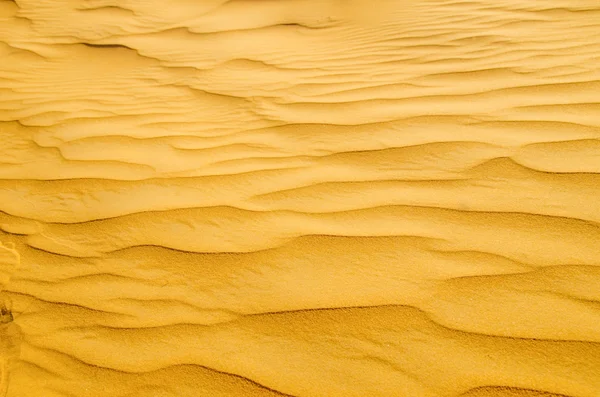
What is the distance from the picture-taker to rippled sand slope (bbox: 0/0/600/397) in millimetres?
1101

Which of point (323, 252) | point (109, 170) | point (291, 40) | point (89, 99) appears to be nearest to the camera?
point (323, 252)

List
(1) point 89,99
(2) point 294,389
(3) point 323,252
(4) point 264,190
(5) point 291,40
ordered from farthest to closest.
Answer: (5) point 291,40 < (1) point 89,99 < (4) point 264,190 < (3) point 323,252 < (2) point 294,389

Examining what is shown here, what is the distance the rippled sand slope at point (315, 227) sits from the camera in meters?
1.10

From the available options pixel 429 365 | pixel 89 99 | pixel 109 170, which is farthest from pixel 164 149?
pixel 429 365

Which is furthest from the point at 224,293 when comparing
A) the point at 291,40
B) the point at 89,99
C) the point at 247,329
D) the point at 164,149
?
the point at 291,40

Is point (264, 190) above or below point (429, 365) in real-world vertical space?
above

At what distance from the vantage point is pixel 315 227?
1.53 m

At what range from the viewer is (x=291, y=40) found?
141 inches

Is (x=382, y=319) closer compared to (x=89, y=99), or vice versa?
(x=382, y=319)

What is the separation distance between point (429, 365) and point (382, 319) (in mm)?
153

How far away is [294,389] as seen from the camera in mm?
1051

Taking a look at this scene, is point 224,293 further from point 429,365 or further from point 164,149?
point 164,149

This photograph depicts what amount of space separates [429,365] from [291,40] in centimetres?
289

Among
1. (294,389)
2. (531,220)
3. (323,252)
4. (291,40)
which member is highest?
(291,40)
